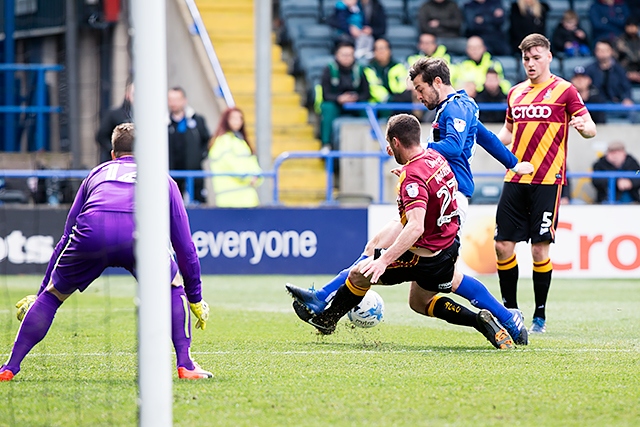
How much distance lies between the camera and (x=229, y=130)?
13.6 meters

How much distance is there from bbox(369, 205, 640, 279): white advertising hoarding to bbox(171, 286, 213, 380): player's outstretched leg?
8.21 metres

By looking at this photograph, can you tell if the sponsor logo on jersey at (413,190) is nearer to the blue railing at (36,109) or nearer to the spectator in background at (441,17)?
the blue railing at (36,109)

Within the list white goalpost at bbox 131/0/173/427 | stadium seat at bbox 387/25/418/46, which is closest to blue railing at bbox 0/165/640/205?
stadium seat at bbox 387/25/418/46

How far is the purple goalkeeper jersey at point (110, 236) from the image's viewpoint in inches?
217

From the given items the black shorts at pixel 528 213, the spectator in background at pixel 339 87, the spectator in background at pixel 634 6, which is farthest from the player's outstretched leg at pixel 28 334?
the spectator in background at pixel 634 6

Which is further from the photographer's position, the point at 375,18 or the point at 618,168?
the point at 375,18

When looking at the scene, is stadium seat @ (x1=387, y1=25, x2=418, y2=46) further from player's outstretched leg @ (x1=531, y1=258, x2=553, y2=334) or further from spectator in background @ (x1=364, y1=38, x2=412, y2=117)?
player's outstretched leg @ (x1=531, y1=258, x2=553, y2=334)

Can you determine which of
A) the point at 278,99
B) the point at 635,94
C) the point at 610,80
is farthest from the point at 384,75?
the point at 635,94

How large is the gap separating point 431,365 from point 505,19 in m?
13.2

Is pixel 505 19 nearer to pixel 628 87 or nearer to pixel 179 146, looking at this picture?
pixel 628 87

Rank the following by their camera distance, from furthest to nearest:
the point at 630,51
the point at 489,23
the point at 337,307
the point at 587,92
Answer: the point at 630,51
the point at 489,23
the point at 587,92
the point at 337,307

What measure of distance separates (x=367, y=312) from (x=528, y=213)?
1699mm

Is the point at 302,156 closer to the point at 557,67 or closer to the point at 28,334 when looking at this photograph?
the point at 557,67

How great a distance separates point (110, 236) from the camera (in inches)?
219
